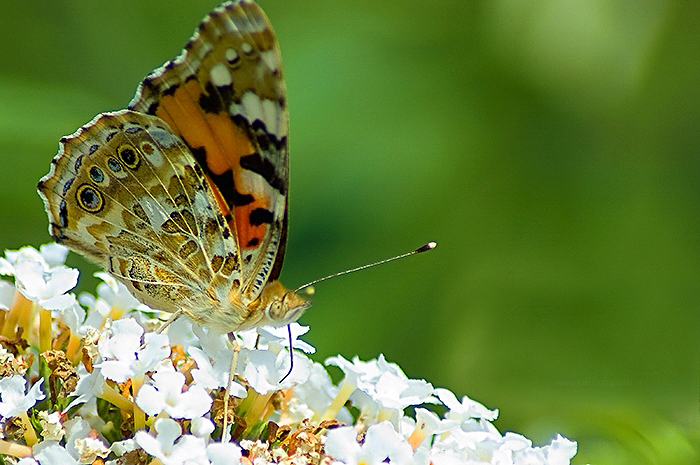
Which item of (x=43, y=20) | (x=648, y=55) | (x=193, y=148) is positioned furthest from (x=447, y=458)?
(x=43, y=20)

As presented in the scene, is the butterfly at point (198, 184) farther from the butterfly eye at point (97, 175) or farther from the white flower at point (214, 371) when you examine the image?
the white flower at point (214, 371)

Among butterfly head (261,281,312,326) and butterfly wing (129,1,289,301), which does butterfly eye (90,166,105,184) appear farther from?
butterfly head (261,281,312,326)

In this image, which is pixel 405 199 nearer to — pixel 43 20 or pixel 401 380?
pixel 401 380

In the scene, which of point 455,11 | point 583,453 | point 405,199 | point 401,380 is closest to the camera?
point 401,380

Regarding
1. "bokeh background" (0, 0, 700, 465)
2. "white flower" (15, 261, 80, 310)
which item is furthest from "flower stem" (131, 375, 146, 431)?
"bokeh background" (0, 0, 700, 465)

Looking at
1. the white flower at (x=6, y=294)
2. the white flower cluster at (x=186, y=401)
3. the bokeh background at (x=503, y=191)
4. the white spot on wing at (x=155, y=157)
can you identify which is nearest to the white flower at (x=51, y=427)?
the white flower cluster at (x=186, y=401)

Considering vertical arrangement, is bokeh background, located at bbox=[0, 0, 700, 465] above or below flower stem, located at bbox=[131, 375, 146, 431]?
above
